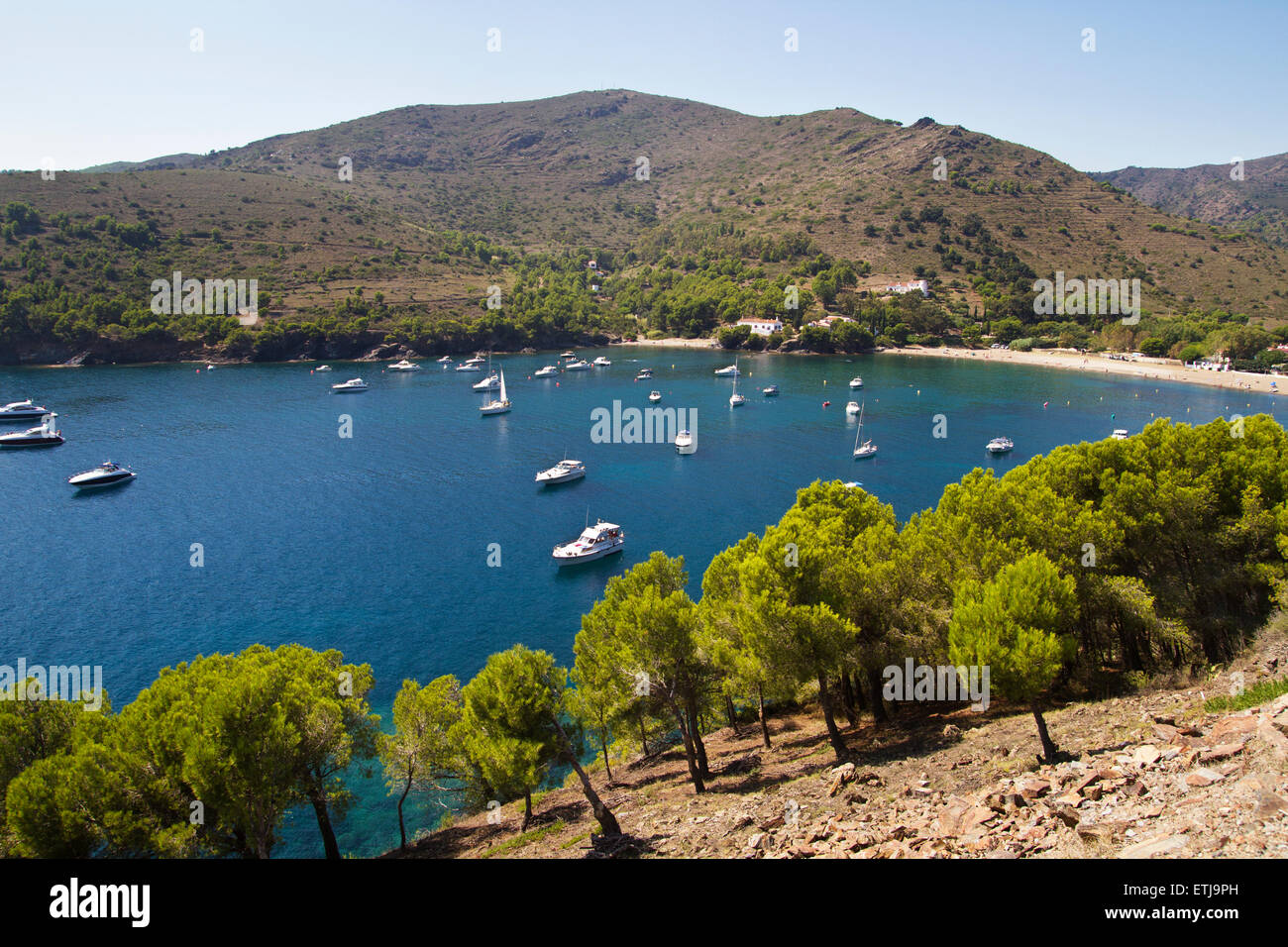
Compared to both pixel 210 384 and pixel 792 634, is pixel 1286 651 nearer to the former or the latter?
pixel 792 634

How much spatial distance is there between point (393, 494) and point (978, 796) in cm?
7130

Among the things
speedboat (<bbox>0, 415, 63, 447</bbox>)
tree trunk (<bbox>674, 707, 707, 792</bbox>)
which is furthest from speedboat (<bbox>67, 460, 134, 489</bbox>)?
tree trunk (<bbox>674, 707, 707, 792</bbox>)

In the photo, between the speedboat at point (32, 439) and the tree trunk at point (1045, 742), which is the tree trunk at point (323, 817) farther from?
the speedboat at point (32, 439)

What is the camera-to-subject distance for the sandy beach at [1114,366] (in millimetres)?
139875

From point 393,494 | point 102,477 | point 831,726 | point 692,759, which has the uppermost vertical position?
point 102,477

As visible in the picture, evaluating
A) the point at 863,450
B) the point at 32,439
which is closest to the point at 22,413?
the point at 32,439

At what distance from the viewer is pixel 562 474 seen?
82.8m

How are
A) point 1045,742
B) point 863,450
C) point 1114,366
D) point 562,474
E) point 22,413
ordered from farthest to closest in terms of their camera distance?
1. point 1114,366
2. point 22,413
3. point 863,450
4. point 562,474
5. point 1045,742

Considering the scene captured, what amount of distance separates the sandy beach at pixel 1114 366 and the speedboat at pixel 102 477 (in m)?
157

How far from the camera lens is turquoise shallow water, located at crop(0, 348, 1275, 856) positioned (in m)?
50.2

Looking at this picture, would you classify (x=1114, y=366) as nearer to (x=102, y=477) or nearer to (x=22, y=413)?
(x=102, y=477)
